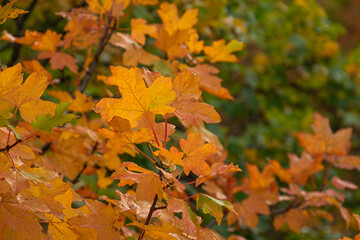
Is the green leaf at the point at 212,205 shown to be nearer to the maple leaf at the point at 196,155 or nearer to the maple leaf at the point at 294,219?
the maple leaf at the point at 196,155

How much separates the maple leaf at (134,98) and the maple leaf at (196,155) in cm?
7

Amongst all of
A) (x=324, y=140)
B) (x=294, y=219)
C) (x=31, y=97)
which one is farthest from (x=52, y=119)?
(x=324, y=140)

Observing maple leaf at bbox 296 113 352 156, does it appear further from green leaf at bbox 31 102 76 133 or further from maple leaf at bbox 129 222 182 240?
green leaf at bbox 31 102 76 133

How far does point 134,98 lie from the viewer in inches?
25.9

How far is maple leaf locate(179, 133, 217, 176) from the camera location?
645mm

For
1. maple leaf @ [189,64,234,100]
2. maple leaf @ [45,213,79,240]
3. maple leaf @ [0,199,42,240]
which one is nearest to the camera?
maple leaf @ [0,199,42,240]

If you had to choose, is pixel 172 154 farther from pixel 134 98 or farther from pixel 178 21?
pixel 178 21

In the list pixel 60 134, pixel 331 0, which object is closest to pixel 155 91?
pixel 60 134

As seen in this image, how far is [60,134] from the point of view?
1.08 meters

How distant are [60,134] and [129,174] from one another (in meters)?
0.53

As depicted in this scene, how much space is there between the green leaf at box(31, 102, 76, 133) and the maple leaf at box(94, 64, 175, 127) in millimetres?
71

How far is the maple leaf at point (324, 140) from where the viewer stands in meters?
1.33

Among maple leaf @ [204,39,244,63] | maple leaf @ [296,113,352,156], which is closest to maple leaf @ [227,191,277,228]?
maple leaf @ [296,113,352,156]

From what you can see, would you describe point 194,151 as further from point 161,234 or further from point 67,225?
point 67,225
